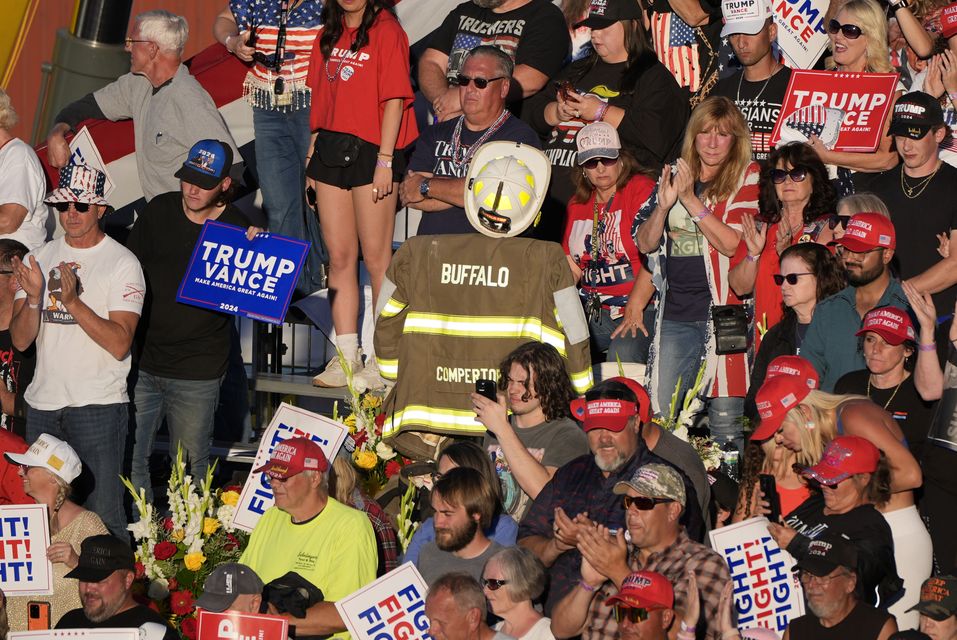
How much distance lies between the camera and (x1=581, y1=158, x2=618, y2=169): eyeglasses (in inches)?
392

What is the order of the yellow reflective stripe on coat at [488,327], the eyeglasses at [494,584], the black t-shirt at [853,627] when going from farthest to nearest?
the yellow reflective stripe on coat at [488,327] < the eyeglasses at [494,584] < the black t-shirt at [853,627]

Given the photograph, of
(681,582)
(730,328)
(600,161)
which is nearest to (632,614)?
(681,582)

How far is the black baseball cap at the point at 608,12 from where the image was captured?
10406 mm

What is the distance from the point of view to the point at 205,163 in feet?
33.6

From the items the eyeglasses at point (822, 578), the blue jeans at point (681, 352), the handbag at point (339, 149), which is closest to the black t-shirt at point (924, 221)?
the blue jeans at point (681, 352)

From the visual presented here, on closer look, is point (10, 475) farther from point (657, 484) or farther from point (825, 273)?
point (825, 273)

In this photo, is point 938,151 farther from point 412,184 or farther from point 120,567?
point 120,567

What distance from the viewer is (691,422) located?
9367mm

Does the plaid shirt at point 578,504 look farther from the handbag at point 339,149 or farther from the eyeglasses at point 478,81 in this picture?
the handbag at point 339,149

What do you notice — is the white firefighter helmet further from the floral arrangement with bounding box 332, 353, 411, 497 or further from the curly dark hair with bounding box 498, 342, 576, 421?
the floral arrangement with bounding box 332, 353, 411, 497

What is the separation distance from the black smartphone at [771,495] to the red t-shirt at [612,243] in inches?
94.9

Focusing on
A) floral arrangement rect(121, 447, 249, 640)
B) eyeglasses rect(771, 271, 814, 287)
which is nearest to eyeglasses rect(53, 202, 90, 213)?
floral arrangement rect(121, 447, 249, 640)

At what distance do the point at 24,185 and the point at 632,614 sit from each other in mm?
6161

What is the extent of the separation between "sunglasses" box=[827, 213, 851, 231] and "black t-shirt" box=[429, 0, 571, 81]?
8.48 ft
